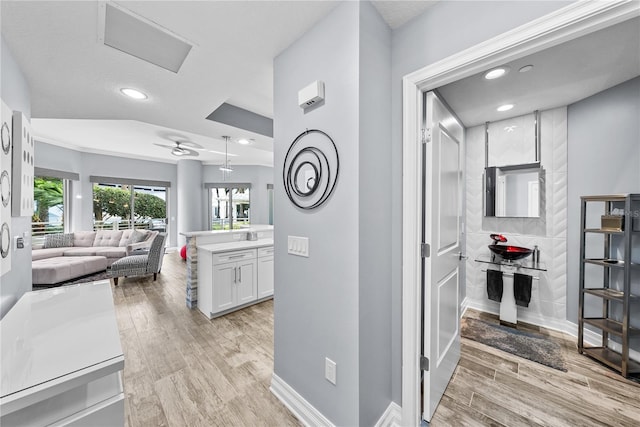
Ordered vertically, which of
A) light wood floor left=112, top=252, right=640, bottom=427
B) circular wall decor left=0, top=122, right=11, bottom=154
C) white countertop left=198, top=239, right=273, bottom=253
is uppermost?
circular wall decor left=0, top=122, right=11, bottom=154

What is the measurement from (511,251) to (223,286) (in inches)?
130

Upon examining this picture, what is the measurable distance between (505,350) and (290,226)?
7.68 ft

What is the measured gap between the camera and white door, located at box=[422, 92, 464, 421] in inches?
58.4

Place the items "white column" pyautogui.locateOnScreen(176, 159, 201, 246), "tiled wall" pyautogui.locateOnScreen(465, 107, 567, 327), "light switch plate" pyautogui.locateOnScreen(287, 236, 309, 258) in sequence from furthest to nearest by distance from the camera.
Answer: "white column" pyautogui.locateOnScreen(176, 159, 201, 246) → "tiled wall" pyautogui.locateOnScreen(465, 107, 567, 327) → "light switch plate" pyautogui.locateOnScreen(287, 236, 309, 258)

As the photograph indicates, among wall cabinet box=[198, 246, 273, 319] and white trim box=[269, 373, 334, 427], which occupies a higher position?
wall cabinet box=[198, 246, 273, 319]

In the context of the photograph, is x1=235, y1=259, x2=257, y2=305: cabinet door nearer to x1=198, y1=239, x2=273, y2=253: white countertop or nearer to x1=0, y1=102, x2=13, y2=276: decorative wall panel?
x1=198, y1=239, x2=273, y2=253: white countertop

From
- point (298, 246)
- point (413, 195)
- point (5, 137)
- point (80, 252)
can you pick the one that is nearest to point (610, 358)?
point (413, 195)

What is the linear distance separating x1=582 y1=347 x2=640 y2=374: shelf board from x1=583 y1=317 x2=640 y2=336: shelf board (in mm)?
217

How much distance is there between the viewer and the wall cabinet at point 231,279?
2.97m

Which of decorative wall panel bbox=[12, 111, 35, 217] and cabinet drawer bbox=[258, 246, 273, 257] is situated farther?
cabinet drawer bbox=[258, 246, 273, 257]

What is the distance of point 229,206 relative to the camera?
7.86m

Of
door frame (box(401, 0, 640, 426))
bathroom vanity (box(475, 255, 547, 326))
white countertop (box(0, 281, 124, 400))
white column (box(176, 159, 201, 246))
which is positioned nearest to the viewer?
white countertop (box(0, 281, 124, 400))

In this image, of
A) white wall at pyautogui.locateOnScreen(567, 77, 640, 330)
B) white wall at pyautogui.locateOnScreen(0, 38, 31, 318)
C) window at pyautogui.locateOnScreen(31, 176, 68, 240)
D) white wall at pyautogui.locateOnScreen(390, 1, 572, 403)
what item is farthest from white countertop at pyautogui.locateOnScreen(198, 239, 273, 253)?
window at pyautogui.locateOnScreen(31, 176, 68, 240)

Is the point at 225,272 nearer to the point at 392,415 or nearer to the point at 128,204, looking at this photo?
the point at 392,415
